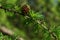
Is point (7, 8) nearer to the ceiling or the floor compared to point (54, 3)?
nearer to the floor

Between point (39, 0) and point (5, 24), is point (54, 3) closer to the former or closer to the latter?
point (39, 0)

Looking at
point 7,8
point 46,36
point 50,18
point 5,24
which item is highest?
point 50,18

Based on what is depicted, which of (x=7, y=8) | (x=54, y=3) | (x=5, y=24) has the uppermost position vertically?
(x=54, y=3)

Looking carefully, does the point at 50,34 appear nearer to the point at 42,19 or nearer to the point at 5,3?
the point at 42,19

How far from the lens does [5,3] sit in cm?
124

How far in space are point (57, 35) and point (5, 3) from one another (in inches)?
13.5

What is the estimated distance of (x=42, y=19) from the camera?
1.12 metres

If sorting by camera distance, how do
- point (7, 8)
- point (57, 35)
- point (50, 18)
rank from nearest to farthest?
point (57, 35), point (7, 8), point (50, 18)

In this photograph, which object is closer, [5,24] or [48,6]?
[5,24]

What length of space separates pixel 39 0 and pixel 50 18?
1.81ft

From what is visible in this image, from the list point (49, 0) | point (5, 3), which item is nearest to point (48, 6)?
point (49, 0)

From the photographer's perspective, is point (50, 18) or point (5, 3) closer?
point (5, 3)

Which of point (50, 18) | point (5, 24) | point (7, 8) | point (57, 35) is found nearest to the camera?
point (57, 35)

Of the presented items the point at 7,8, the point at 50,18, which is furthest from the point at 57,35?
the point at 50,18
